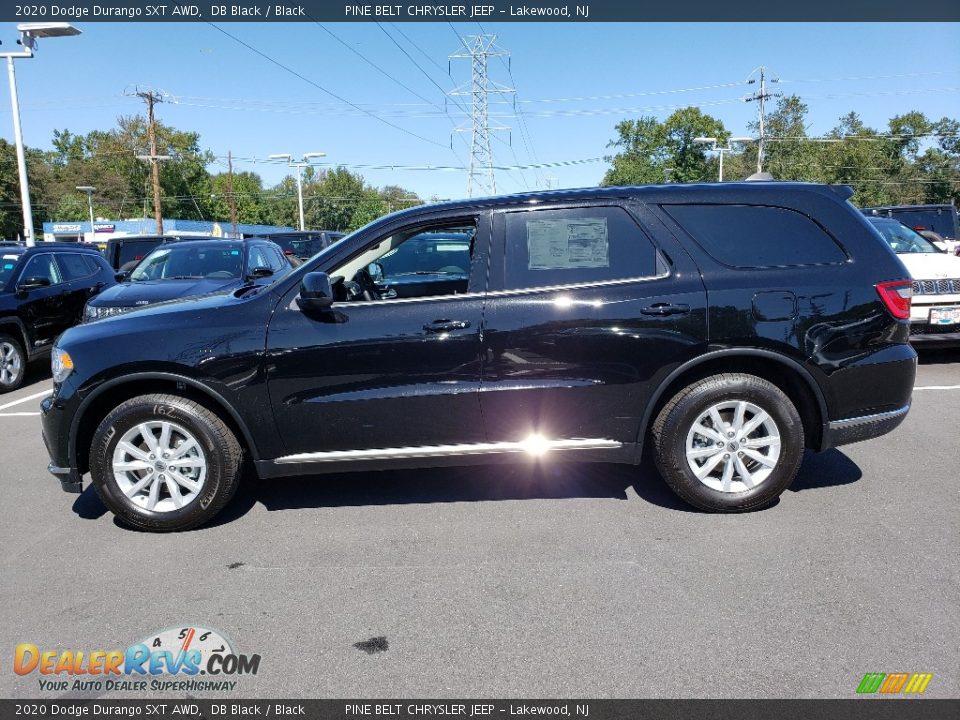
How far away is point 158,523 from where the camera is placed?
4113 millimetres

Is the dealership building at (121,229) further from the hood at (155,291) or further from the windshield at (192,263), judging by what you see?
the hood at (155,291)

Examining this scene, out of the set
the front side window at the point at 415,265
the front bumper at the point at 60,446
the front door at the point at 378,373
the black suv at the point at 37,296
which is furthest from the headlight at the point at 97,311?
→ the front door at the point at 378,373

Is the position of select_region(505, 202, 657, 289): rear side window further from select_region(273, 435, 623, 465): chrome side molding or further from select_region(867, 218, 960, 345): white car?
select_region(867, 218, 960, 345): white car

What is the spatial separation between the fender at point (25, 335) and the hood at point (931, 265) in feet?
35.2

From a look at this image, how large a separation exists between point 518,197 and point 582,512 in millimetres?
1940

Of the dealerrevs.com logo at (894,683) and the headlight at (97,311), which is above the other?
the headlight at (97,311)

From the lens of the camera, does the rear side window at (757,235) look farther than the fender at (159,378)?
Yes

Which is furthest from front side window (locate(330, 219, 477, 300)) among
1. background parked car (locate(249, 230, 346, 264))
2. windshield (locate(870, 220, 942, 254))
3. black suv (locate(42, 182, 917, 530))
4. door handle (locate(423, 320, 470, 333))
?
background parked car (locate(249, 230, 346, 264))

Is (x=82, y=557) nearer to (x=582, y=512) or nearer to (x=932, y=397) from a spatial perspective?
(x=582, y=512)

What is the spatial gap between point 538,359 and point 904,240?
26.7 ft

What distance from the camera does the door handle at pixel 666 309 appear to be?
13.2 feet

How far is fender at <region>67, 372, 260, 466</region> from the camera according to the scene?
3.99 metres

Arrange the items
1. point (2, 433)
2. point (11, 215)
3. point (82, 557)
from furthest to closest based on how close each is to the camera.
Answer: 1. point (11, 215)
2. point (2, 433)
3. point (82, 557)

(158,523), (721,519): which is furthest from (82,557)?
(721,519)
